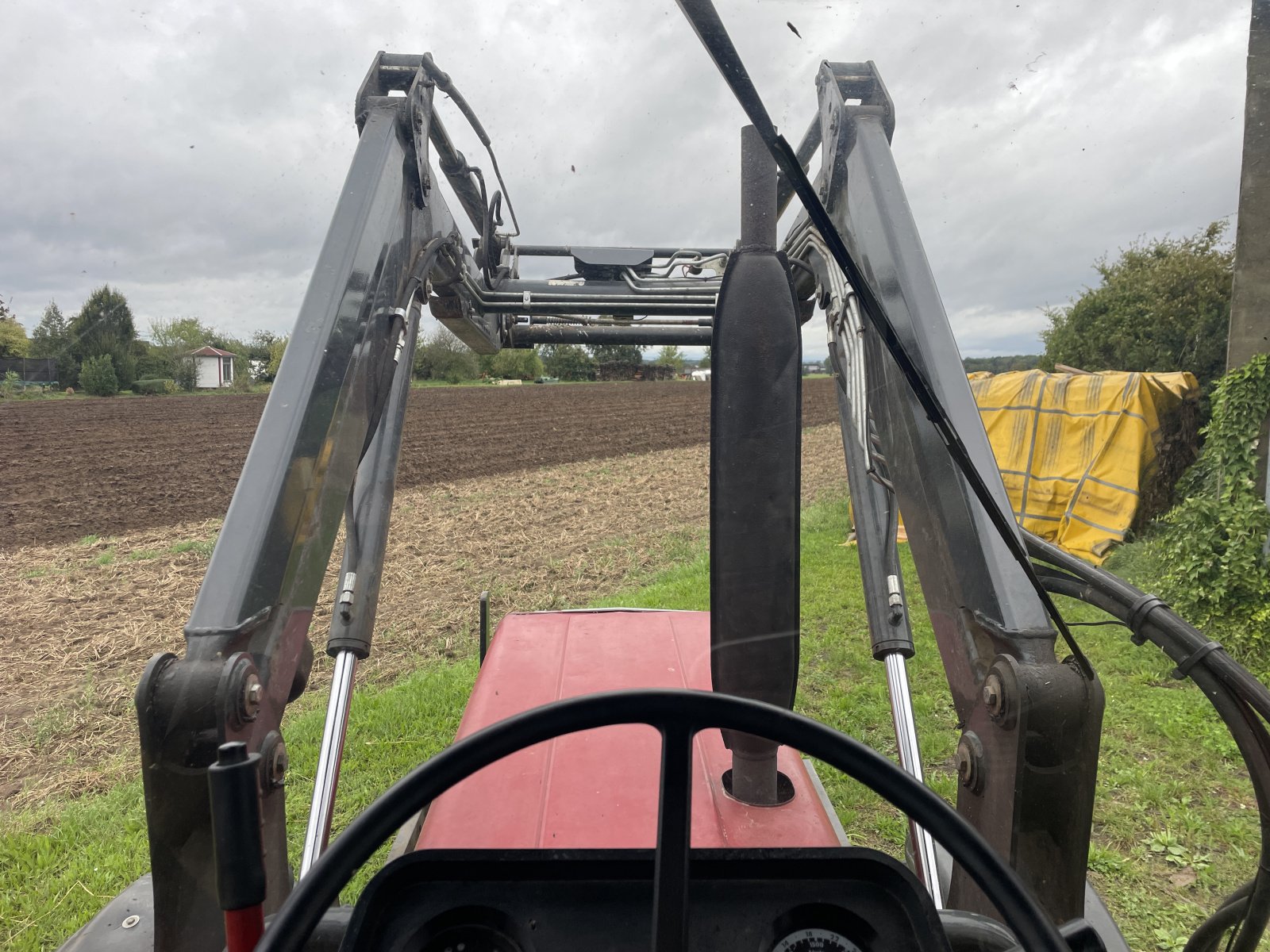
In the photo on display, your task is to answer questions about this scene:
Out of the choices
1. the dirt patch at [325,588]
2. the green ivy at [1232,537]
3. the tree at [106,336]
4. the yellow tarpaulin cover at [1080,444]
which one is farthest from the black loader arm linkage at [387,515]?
the tree at [106,336]

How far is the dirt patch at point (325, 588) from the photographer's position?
500 centimetres

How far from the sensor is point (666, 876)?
73 cm

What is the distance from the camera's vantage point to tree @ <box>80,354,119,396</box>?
3494cm

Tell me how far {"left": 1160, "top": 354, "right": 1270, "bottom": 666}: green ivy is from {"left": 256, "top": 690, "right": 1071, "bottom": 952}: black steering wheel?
6.00m

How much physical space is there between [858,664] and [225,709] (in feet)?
17.2

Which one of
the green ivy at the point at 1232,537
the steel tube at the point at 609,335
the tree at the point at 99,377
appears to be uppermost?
the tree at the point at 99,377

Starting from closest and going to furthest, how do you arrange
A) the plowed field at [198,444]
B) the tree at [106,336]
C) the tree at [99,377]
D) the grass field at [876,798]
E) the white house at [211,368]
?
the grass field at [876,798]
the plowed field at [198,444]
the tree at [106,336]
the tree at [99,377]
the white house at [211,368]

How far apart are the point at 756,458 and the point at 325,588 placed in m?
8.51

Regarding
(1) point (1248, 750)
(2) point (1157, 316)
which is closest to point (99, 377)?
(2) point (1157, 316)

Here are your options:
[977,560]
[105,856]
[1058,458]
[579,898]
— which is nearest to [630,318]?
[977,560]

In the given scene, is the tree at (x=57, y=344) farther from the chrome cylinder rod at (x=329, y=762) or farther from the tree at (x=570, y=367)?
the chrome cylinder rod at (x=329, y=762)

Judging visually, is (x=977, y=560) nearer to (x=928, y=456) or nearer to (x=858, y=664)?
(x=928, y=456)

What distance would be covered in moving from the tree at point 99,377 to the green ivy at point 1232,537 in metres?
39.2

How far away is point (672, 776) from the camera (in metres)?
0.72
